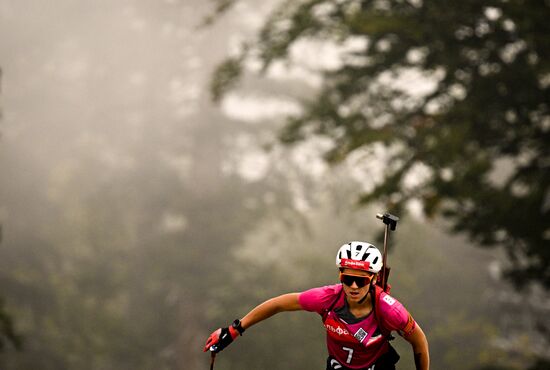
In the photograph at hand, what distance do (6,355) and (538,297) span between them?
18184mm

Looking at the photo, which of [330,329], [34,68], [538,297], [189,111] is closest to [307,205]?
[189,111]

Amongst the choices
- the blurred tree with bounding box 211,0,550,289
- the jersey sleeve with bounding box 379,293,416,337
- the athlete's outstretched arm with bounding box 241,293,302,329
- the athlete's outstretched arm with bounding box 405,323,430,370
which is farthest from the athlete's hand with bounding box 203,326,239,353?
the blurred tree with bounding box 211,0,550,289

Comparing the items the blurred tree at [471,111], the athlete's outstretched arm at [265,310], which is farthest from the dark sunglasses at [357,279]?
the blurred tree at [471,111]

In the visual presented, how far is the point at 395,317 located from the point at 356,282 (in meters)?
0.34

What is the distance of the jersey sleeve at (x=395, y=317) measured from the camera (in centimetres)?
409

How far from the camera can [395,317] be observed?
4.10 meters

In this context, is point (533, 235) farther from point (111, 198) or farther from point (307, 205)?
point (111, 198)

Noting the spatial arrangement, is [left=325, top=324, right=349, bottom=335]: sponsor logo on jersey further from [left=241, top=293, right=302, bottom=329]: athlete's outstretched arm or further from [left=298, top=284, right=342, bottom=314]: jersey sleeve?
[left=241, top=293, right=302, bottom=329]: athlete's outstretched arm

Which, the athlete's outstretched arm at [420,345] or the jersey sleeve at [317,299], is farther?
the jersey sleeve at [317,299]

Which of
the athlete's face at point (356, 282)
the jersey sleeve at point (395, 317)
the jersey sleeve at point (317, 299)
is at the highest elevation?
the jersey sleeve at point (317, 299)

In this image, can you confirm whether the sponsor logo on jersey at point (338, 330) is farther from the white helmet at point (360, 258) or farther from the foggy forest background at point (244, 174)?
the foggy forest background at point (244, 174)

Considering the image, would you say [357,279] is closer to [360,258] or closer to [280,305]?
[360,258]

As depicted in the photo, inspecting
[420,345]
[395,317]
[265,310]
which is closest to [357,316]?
[395,317]

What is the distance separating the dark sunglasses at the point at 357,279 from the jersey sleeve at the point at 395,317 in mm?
204
